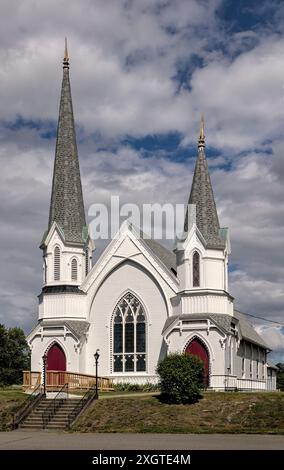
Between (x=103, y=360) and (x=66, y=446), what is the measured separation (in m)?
25.1

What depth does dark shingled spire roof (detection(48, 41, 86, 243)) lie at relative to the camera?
177 feet

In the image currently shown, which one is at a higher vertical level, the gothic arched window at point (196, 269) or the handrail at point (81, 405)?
the gothic arched window at point (196, 269)

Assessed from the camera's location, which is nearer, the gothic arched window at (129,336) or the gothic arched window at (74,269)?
the gothic arched window at (129,336)

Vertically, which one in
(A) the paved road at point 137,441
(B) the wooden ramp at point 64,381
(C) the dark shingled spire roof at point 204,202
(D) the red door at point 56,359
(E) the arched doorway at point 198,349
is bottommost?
(A) the paved road at point 137,441

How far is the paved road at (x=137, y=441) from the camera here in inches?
1023

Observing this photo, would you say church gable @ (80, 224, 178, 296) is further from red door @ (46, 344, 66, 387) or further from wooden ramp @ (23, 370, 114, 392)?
wooden ramp @ (23, 370, 114, 392)

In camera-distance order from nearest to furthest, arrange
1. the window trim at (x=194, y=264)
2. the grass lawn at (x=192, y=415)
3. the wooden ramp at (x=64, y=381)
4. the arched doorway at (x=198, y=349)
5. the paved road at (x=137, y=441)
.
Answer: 1. the paved road at (x=137, y=441)
2. the grass lawn at (x=192, y=415)
3. the wooden ramp at (x=64, y=381)
4. the arched doorway at (x=198, y=349)
5. the window trim at (x=194, y=264)

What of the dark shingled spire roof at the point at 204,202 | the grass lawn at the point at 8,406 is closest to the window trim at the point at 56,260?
the dark shingled spire roof at the point at 204,202

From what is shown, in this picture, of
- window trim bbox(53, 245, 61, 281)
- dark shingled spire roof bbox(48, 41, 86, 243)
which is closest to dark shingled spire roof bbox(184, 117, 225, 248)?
dark shingled spire roof bbox(48, 41, 86, 243)

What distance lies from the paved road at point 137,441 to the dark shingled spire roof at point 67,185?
72.0 ft

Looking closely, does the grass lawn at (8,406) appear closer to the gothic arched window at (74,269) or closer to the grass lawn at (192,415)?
the grass lawn at (192,415)

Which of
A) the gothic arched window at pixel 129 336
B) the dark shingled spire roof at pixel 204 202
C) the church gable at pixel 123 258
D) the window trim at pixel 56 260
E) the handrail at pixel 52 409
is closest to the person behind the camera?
the handrail at pixel 52 409
